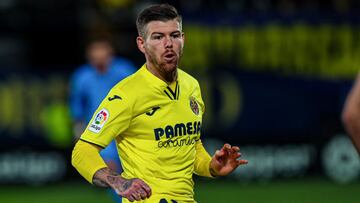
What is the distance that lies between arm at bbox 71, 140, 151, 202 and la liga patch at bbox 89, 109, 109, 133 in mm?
105

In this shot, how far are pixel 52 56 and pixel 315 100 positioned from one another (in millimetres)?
4214

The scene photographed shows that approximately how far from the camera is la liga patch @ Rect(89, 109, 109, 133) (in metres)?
6.45

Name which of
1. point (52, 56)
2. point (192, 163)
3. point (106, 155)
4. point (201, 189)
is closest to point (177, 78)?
point (192, 163)

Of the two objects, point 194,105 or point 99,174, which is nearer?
point 99,174

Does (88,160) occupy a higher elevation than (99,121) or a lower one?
lower

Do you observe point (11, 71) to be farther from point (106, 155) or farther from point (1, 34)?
point (106, 155)

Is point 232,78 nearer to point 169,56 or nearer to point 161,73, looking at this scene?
point 161,73

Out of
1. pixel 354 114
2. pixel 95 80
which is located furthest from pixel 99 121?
pixel 95 80

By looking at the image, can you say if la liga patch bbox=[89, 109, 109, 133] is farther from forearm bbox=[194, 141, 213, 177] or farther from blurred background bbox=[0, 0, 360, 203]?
blurred background bbox=[0, 0, 360, 203]

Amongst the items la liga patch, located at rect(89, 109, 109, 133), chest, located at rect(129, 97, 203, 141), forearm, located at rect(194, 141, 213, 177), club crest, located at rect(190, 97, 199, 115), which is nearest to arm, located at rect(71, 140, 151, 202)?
la liga patch, located at rect(89, 109, 109, 133)

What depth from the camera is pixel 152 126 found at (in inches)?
259

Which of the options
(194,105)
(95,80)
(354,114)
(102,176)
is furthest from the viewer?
(95,80)

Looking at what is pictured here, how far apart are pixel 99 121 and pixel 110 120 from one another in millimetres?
83

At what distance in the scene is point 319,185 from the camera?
50.6 ft
